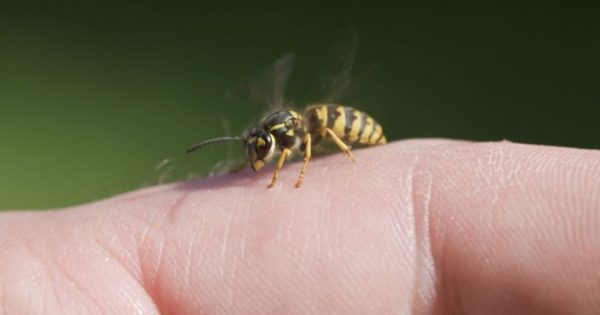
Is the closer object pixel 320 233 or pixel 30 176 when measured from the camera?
pixel 320 233

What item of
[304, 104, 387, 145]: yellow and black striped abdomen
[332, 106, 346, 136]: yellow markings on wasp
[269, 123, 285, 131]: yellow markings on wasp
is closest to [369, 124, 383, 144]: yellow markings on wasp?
[304, 104, 387, 145]: yellow and black striped abdomen

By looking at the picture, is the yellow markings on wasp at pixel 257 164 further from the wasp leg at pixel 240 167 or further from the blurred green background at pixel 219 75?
the blurred green background at pixel 219 75

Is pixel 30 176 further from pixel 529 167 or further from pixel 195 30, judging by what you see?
pixel 529 167

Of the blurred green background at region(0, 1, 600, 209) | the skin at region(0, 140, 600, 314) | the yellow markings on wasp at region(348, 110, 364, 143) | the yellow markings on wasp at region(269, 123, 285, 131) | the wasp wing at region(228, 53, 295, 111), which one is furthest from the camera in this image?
the blurred green background at region(0, 1, 600, 209)

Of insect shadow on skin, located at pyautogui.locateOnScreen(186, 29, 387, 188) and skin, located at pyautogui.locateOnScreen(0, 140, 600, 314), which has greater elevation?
insect shadow on skin, located at pyautogui.locateOnScreen(186, 29, 387, 188)

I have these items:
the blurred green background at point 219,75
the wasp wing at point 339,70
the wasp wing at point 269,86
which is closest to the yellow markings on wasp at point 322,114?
the wasp wing at point 339,70

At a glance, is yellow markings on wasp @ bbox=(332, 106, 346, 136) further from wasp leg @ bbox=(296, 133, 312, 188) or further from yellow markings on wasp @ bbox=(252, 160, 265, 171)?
yellow markings on wasp @ bbox=(252, 160, 265, 171)

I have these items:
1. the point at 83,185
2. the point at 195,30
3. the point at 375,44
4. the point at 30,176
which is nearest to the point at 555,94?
the point at 375,44
